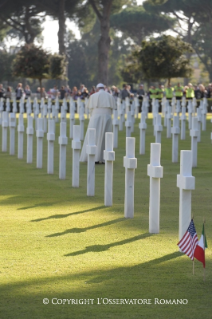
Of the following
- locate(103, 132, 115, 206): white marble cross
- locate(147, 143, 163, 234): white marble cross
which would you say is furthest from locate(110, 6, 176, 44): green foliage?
locate(147, 143, 163, 234): white marble cross

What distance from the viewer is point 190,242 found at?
5.17 m

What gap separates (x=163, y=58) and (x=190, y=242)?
103ft

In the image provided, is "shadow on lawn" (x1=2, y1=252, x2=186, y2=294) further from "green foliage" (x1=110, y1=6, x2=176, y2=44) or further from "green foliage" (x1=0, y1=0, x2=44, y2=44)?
"green foliage" (x1=110, y1=6, x2=176, y2=44)

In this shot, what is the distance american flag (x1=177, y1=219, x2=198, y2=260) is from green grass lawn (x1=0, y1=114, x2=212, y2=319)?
207 millimetres

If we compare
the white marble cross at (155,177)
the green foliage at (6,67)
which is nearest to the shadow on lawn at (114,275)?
the white marble cross at (155,177)

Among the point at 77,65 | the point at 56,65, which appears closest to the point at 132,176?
the point at 56,65

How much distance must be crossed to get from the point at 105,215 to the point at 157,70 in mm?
28631

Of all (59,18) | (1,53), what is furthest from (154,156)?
(1,53)

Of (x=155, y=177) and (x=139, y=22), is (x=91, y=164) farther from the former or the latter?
(x=139, y=22)

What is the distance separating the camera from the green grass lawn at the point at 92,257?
457 centimetres

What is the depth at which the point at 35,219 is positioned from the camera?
7680 mm

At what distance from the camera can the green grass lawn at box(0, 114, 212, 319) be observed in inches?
180

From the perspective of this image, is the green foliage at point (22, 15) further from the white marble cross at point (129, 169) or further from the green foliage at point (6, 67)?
the white marble cross at point (129, 169)

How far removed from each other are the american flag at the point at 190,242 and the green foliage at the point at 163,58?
31.0 m
